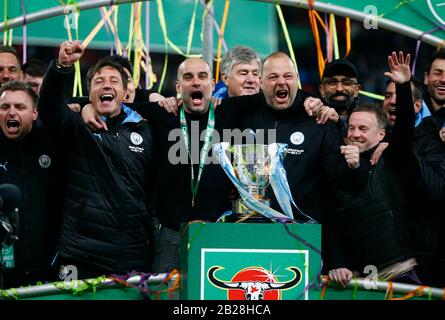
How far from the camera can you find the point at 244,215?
5117mm

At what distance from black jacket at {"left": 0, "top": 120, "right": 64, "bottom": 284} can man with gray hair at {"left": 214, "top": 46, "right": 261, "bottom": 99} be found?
1.57m

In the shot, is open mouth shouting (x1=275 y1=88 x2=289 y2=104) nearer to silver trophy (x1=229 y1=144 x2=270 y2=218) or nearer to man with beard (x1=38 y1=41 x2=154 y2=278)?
man with beard (x1=38 y1=41 x2=154 y2=278)

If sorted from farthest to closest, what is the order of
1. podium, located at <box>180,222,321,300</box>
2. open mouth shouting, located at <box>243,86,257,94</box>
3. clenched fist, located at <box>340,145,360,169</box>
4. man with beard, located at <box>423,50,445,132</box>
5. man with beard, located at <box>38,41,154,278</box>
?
open mouth shouting, located at <box>243,86,257,94</box>
man with beard, located at <box>423,50,445,132</box>
clenched fist, located at <box>340,145,360,169</box>
man with beard, located at <box>38,41,154,278</box>
podium, located at <box>180,222,321,300</box>

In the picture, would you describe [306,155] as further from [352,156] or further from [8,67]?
[8,67]

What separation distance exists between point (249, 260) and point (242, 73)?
2.38 meters

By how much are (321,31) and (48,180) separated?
186 inches

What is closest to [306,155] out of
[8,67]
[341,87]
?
[341,87]

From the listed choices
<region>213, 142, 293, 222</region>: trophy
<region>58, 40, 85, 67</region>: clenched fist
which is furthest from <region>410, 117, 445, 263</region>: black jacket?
<region>58, 40, 85, 67</region>: clenched fist

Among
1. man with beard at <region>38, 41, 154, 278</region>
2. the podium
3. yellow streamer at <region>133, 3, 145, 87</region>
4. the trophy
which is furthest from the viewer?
yellow streamer at <region>133, 3, 145, 87</region>

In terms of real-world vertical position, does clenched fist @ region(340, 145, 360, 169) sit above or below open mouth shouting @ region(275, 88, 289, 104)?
below

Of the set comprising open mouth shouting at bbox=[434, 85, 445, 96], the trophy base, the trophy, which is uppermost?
open mouth shouting at bbox=[434, 85, 445, 96]

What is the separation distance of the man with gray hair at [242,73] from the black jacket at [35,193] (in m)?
1.57

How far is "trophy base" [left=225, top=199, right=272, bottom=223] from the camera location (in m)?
5.07
